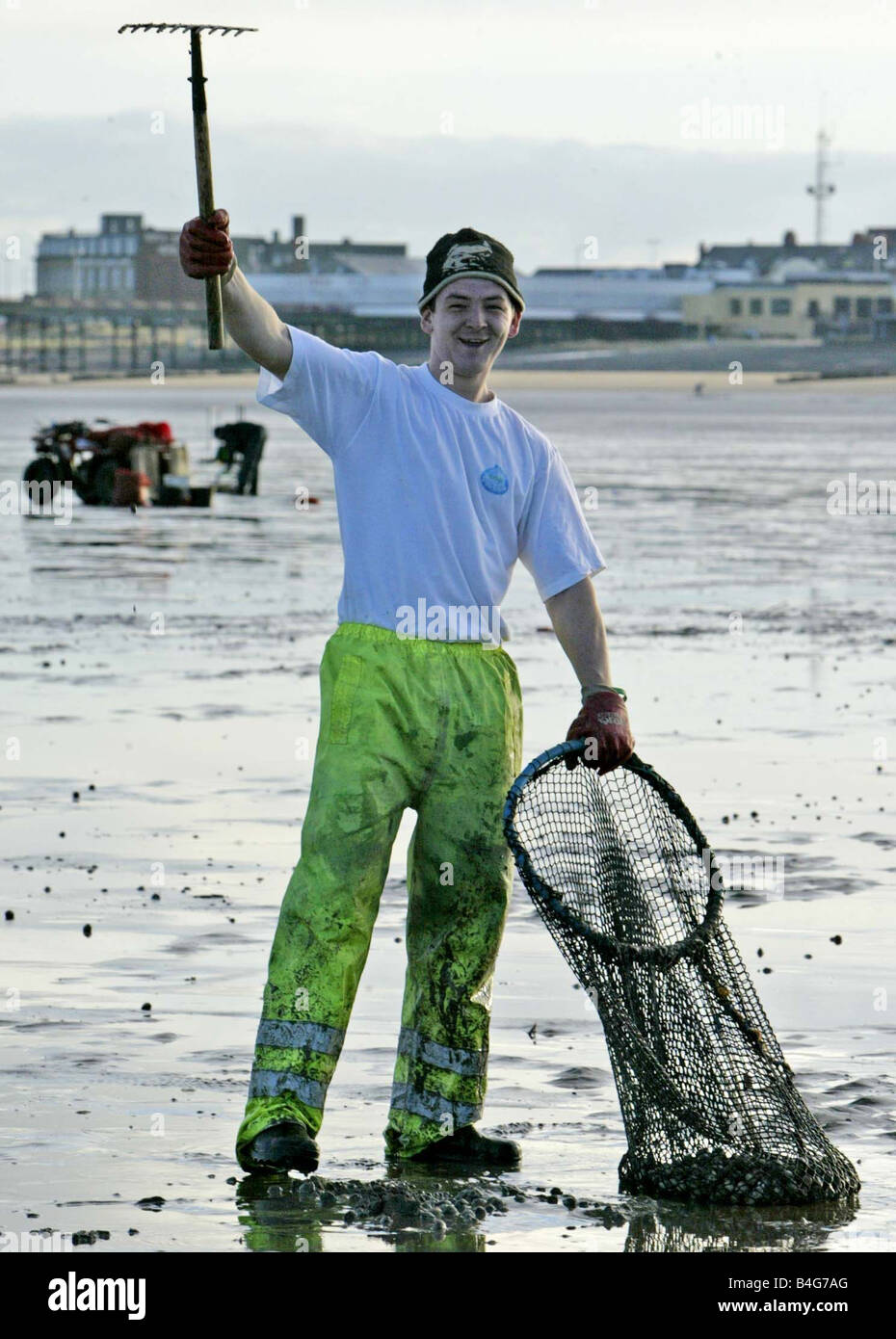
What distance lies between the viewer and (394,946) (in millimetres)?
7562

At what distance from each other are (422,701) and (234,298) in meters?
0.96

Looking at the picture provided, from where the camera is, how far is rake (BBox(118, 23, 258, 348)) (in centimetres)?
534

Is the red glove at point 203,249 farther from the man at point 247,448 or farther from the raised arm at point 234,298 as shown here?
the man at point 247,448

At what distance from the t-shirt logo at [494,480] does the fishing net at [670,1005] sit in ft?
1.96

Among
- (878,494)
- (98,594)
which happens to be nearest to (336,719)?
(98,594)

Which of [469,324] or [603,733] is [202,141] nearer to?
[469,324]

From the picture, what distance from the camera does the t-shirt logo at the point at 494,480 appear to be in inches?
225

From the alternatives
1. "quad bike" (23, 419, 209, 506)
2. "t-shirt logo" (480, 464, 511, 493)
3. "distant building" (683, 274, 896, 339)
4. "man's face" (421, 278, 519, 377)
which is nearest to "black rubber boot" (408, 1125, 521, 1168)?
"t-shirt logo" (480, 464, 511, 493)

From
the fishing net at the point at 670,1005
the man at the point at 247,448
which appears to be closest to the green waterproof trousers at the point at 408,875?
the fishing net at the point at 670,1005

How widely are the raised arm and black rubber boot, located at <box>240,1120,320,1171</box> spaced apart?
5.37 feet

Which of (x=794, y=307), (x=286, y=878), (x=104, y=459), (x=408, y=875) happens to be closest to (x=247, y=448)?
(x=104, y=459)

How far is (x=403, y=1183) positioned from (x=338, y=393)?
1727 millimetres

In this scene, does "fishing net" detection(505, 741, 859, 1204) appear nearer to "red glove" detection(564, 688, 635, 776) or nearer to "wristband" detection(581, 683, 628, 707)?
"red glove" detection(564, 688, 635, 776)

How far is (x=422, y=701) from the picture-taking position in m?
5.58
